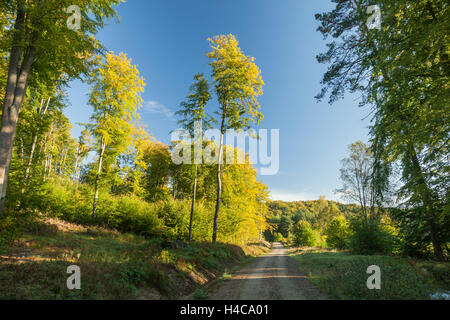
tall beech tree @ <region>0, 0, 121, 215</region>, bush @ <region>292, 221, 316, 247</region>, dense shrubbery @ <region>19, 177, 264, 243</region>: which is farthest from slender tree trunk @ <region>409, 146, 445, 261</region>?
bush @ <region>292, 221, 316, 247</region>

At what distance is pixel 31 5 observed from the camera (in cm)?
693

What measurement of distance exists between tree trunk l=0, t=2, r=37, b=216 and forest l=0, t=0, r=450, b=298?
0.12 feet

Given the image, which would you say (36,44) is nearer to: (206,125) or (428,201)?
(206,125)

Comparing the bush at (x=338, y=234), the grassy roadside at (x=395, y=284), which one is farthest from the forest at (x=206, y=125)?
the bush at (x=338, y=234)

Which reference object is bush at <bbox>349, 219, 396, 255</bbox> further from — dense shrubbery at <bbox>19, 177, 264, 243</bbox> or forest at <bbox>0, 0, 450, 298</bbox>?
dense shrubbery at <bbox>19, 177, 264, 243</bbox>

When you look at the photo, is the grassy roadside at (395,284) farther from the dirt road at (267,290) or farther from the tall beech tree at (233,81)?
the tall beech tree at (233,81)

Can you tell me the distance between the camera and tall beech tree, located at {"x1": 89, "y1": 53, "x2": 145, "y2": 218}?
17.0 metres

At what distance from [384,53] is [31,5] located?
497 inches

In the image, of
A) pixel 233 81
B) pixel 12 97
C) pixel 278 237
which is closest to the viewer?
pixel 12 97

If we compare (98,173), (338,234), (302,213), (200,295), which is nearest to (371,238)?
(338,234)

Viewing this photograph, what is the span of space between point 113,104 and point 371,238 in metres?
28.0

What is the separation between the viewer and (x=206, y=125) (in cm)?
1639

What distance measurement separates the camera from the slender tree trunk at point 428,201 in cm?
784
